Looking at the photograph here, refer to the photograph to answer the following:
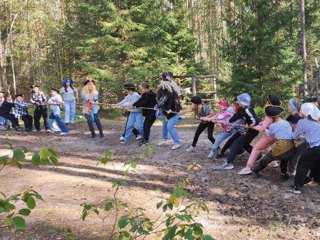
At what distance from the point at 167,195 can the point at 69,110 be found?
894cm

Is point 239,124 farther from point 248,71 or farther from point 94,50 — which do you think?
point 94,50

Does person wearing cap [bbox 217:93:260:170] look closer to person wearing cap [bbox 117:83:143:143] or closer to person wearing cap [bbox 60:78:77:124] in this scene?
person wearing cap [bbox 117:83:143:143]

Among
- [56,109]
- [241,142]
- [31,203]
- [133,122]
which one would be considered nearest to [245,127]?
[241,142]

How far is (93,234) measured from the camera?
5516 millimetres

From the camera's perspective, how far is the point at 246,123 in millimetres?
8047

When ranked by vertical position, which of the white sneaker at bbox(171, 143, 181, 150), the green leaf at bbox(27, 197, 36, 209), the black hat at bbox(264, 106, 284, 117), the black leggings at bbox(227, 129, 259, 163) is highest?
the black hat at bbox(264, 106, 284, 117)

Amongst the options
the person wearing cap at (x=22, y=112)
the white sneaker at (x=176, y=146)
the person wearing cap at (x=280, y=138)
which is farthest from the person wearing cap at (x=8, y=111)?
the person wearing cap at (x=280, y=138)

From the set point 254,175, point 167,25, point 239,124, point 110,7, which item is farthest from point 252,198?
point 167,25

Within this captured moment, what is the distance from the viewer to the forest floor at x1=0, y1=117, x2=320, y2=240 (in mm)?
5680

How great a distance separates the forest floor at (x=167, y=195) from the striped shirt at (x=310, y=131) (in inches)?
38.6

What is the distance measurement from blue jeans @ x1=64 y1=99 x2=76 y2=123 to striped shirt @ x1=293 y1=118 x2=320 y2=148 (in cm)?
982

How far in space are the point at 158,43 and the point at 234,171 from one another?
1295cm

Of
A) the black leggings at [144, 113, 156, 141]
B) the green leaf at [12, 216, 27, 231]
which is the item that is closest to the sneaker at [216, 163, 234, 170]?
the black leggings at [144, 113, 156, 141]

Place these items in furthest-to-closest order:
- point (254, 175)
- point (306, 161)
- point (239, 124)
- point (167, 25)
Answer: point (167, 25)
point (239, 124)
point (254, 175)
point (306, 161)
